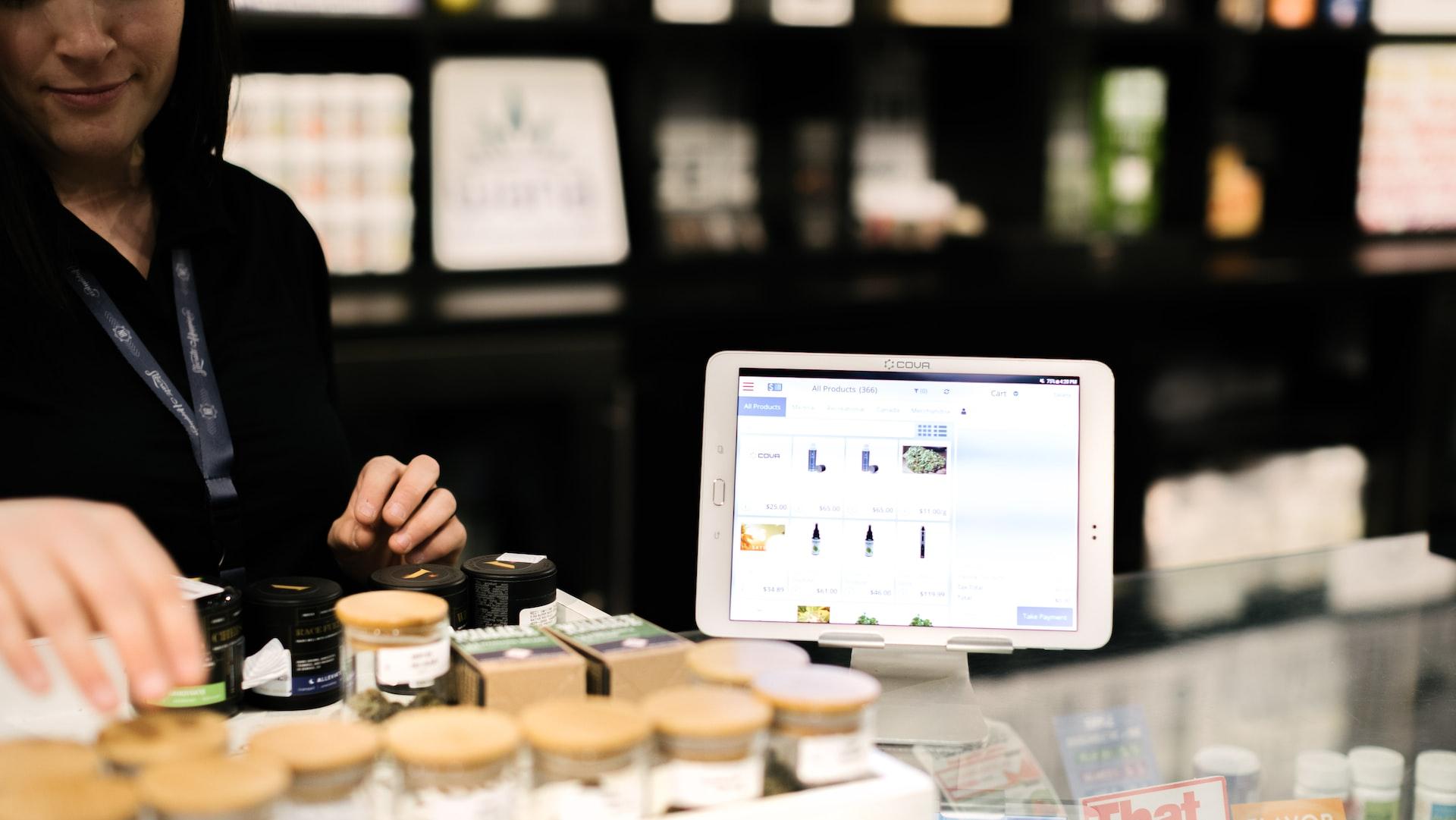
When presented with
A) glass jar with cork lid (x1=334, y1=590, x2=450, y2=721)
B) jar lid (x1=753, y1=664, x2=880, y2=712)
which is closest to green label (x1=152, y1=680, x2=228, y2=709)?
glass jar with cork lid (x1=334, y1=590, x2=450, y2=721)

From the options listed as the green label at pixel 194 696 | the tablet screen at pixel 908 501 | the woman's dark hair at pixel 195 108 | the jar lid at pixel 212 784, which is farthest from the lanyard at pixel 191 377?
the jar lid at pixel 212 784

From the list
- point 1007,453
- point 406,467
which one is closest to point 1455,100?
point 1007,453

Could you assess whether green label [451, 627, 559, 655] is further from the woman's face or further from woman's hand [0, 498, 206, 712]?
the woman's face

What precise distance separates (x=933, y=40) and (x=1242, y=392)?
1580 millimetres

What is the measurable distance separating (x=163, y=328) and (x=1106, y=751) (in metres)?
1.21

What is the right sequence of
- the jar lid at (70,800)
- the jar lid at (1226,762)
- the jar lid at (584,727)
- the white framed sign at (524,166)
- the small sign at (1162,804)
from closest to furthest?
the jar lid at (70,800), the jar lid at (584,727), the small sign at (1162,804), the jar lid at (1226,762), the white framed sign at (524,166)

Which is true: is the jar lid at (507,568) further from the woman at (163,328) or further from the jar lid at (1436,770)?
the jar lid at (1436,770)

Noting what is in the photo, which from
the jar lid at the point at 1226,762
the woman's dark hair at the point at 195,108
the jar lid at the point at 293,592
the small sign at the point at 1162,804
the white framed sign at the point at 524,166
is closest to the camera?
the jar lid at the point at 293,592

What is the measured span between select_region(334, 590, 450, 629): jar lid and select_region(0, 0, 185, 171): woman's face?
0.80 m

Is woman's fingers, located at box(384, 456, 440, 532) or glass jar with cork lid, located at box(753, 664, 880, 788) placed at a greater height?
woman's fingers, located at box(384, 456, 440, 532)

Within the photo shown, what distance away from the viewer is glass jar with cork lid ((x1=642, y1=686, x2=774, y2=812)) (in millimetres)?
892

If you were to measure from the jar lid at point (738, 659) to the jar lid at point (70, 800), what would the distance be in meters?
0.39

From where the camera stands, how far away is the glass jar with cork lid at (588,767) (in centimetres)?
86

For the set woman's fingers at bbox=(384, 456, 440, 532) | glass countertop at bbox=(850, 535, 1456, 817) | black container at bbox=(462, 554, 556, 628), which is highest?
woman's fingers at bbox=(384, 456, 440, 532)
